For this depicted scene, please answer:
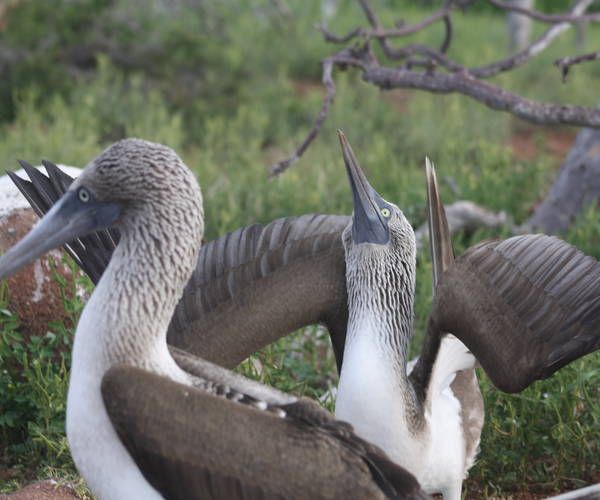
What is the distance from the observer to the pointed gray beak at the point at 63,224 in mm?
3352

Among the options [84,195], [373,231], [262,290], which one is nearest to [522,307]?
[373,231]

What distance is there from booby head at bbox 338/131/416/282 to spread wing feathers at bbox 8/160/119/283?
88 centimetres

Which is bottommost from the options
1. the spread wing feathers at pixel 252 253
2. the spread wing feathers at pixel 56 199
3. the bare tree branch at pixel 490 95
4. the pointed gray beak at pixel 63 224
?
the spread wing feathers at pixel 252 253

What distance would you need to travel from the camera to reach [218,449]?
3186 millimetres

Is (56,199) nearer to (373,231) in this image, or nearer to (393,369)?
(373,231)

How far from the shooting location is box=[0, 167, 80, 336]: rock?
16.0ft

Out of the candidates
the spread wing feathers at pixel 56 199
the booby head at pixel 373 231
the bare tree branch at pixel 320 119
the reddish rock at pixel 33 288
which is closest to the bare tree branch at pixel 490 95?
the bare tree branch at pixel 320 119

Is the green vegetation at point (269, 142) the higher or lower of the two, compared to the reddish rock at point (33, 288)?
lower

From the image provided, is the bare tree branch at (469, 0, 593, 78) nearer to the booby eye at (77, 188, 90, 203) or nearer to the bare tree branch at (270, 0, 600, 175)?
the bare tree branch at (270, 0, 600, 175)

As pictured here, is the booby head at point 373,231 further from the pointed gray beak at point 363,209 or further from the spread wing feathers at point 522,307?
the spread wing feathers at point 522,307

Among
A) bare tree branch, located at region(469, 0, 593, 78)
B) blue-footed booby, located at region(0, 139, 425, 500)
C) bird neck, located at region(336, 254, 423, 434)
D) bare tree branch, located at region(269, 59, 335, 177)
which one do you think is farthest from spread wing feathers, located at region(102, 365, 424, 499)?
bare tree branch, located at region(469, 0, 593, 78)

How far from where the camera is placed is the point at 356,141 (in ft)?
31.5

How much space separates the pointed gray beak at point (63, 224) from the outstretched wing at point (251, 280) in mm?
768

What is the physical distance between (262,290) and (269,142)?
227 inches
